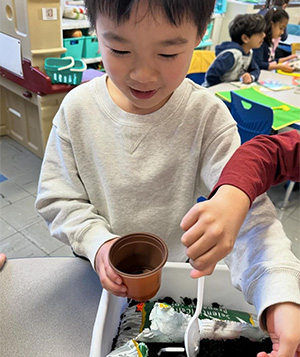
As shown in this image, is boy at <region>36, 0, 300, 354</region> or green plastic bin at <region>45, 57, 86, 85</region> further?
green plastic bin at <region>45, 57, 86, 85</region>

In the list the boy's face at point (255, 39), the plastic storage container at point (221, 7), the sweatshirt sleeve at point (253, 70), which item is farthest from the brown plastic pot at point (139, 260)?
the plastic storage container at point (221, 7)

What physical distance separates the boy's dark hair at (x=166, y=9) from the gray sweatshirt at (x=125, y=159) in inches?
8.2

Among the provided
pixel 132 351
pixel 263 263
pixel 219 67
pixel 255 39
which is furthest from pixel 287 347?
pixel 255 39

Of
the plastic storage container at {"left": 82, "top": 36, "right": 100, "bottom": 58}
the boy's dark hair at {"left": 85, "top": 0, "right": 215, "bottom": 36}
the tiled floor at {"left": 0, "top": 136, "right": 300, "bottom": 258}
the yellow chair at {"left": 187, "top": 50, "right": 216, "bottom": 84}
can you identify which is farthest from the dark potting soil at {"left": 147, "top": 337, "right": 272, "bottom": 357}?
the plastic storage container at {"left": 82, "top": 36, "right": 100, "bottom": 58}

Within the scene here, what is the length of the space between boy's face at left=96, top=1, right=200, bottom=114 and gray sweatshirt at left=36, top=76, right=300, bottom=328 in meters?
0.13

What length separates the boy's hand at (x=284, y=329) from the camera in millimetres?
436

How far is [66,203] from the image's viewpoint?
0.69 m

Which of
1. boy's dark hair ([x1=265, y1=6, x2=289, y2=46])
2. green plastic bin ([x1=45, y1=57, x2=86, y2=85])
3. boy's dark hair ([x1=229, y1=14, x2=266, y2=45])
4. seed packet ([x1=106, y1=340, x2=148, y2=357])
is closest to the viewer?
seed packet ([x1=106, y1=340, x2=148, y2=357])

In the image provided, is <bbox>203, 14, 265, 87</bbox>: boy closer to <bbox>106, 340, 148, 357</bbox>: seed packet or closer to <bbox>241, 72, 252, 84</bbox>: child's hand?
<bbox>241, 72, 252, 84</bbox>: child's hand

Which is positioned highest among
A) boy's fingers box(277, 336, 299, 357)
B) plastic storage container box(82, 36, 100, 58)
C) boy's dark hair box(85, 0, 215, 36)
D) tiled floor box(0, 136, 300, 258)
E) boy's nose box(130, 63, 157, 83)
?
boy's dark hair box(85, 0, 215, 36)

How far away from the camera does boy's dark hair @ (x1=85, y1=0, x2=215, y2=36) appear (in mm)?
464

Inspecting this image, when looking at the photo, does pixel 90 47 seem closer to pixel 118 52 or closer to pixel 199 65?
pixel 199 65

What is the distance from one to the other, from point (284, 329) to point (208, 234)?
0.16 meters

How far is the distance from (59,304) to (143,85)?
0.45 metres
